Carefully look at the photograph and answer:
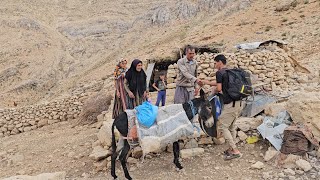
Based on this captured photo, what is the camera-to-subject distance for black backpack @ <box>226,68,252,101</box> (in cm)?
418

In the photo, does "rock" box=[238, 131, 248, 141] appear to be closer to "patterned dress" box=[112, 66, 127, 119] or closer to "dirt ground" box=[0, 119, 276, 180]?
"dirt ground" box=[0, 119, 276, 180]

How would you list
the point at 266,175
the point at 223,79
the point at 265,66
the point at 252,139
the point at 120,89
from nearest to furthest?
the point at 266,175 → the point at 223,79 → the point at 252,139 → the point at 120,89 → the point at 265,66

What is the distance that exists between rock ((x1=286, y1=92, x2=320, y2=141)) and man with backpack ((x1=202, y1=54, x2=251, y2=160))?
36.1 inches

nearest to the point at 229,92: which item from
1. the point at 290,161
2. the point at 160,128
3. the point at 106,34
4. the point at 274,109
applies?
the point at 160,128

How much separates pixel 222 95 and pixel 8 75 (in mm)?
20502

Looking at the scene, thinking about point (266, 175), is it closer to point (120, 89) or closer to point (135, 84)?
point (135, 84)

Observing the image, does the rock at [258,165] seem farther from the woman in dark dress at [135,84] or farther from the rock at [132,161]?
the woman in dark dress at [135,84]

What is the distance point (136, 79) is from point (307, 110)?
8.57 feet

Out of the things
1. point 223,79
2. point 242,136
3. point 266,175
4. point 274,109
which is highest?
point 223,79

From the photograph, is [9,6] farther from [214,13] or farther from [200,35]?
[200,35]

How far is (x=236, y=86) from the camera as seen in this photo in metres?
4.18

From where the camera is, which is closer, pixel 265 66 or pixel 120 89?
pixel 120 89

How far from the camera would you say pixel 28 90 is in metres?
19.2

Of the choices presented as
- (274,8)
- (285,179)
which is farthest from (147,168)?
(274,8)
